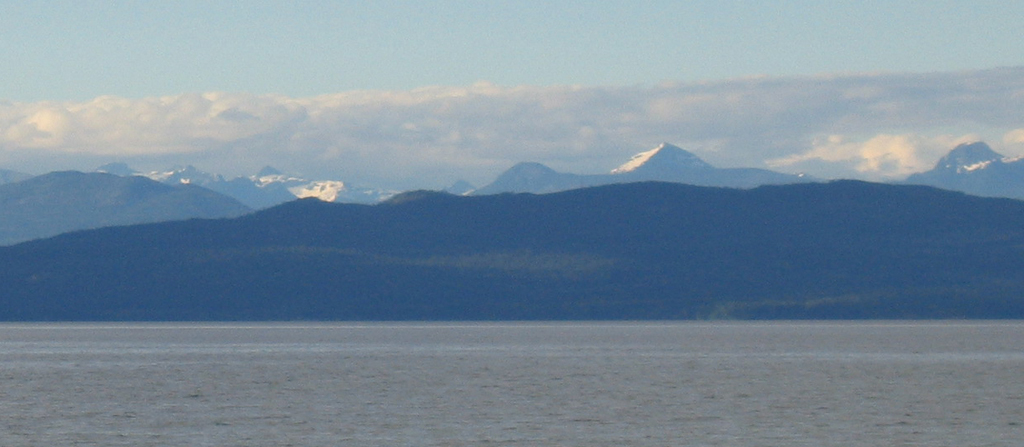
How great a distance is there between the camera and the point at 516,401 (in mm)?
93062

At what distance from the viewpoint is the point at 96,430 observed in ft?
244

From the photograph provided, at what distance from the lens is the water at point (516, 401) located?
70.9 meters

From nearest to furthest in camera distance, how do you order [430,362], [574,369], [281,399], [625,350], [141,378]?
[281,399]
[141,378]
[574,369]
[430,362]
[625,350]

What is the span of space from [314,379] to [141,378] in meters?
14.5

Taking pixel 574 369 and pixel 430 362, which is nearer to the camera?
pixel 574 369

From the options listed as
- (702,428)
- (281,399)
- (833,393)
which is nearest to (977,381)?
(833,393)

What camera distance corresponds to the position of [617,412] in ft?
277

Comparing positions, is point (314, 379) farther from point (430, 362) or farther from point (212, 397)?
point (430, 362)

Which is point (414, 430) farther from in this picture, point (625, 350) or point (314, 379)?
point (625, 350)

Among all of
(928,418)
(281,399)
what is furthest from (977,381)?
(281,399)

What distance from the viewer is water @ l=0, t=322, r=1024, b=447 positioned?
70.9 metres

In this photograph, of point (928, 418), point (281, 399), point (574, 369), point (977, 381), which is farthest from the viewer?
point (574, 369)

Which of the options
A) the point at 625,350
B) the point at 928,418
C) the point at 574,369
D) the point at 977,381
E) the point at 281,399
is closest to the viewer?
the point at 928,418

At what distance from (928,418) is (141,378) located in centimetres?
6680
